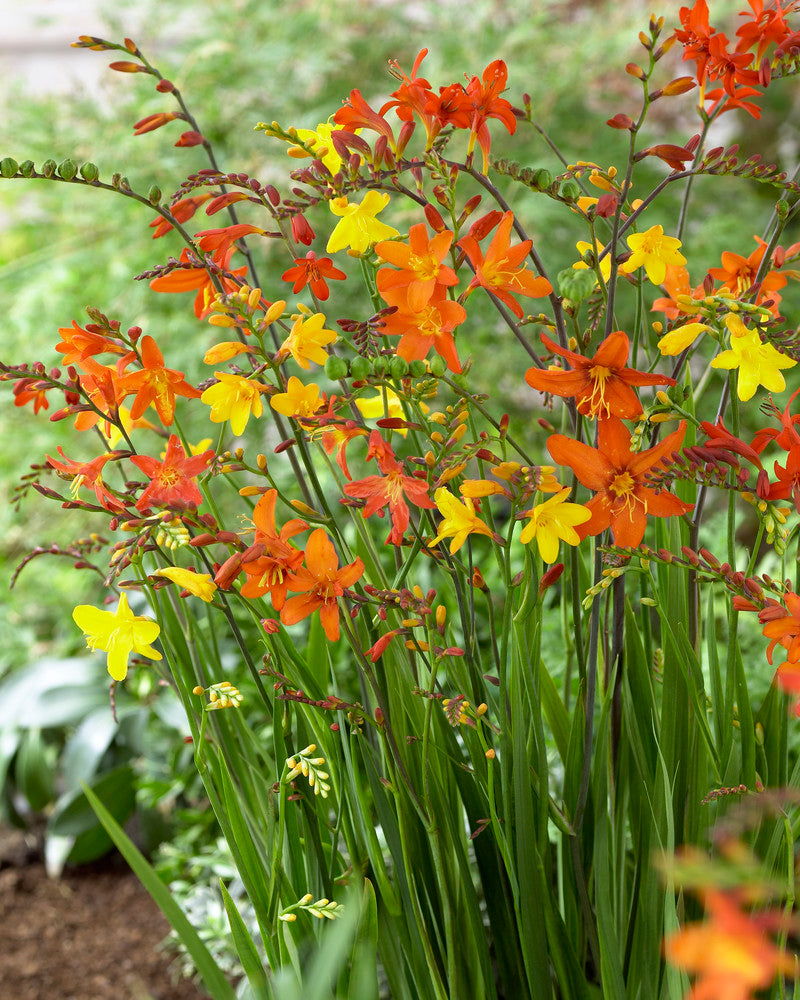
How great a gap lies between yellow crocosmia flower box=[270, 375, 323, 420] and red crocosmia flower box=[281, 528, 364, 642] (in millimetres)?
69

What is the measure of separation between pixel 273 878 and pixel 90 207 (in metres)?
1.74

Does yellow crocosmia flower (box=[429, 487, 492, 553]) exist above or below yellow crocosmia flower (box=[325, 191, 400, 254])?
below

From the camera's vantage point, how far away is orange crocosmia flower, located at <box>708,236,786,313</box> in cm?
60

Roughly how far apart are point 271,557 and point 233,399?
99 millimetres

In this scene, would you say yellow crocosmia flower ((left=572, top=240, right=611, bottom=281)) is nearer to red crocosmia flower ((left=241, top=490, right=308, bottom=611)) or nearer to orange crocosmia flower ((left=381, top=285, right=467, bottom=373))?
orange crocosmia flower ((left=381, top=285, right=467, bottom=373))

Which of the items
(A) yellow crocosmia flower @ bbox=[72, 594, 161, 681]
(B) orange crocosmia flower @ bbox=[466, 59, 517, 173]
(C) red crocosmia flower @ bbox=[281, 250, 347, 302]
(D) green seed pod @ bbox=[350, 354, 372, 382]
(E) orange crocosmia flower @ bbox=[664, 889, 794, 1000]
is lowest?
(E) orange crocosmia flower @ bbox=[664, 889, 794, 1000]

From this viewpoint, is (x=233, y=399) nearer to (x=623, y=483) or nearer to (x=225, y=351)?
(x=225, y=351)

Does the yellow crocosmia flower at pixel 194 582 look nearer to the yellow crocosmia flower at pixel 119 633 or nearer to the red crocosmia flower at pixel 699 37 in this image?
the yellow crocosmia flower at pixel 119 633

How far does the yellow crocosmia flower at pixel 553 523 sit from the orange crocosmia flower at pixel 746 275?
210 millimetres

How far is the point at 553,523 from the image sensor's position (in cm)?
51

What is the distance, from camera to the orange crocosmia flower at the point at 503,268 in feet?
1.63

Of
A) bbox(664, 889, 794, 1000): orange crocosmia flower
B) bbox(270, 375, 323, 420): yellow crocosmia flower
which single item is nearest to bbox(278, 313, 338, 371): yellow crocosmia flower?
bbox(270, 375, 323, 420): yellow crocosmia flower

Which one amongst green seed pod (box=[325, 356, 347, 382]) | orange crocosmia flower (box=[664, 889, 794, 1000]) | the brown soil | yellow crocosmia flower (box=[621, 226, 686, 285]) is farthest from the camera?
the brown soil

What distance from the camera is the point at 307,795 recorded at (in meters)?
0.62
